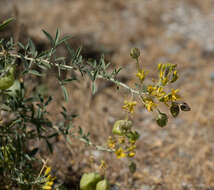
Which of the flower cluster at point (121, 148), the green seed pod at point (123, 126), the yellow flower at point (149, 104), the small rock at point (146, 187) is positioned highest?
the yellow flower at point (149, 104)

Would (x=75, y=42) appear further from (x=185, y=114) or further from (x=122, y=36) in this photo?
(x=185, y=114)

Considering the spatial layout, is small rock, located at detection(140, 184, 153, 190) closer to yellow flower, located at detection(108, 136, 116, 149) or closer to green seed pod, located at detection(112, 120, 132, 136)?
yellow flower, located at detection(108, 136, 116, 149)

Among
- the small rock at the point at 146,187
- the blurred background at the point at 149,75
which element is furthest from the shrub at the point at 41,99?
the small rock at the point at 146,187

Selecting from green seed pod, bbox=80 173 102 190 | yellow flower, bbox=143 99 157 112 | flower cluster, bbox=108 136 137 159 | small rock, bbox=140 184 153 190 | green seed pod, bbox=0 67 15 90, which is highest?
yellow flower, bbox=143 99 157 112

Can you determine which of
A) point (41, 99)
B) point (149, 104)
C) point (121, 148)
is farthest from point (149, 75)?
point (149, 104)

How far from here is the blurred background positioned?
2.23m

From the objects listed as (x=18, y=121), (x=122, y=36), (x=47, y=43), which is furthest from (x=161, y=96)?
(x=122, y=36)

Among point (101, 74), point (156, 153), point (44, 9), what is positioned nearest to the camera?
point (101, 74)

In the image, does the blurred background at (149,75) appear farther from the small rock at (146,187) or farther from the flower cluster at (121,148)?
the flower cluster at (121,148)

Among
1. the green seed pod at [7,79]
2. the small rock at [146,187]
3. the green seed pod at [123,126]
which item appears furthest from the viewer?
the small rock at [146,187]

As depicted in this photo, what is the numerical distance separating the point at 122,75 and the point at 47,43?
0.97m

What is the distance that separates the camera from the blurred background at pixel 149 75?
223 cm

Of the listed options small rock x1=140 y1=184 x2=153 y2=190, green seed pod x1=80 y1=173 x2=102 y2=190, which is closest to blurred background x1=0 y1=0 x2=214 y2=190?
small rock x1=140 y1=184 x2=153 y2=190

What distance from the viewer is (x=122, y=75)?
359 cm
